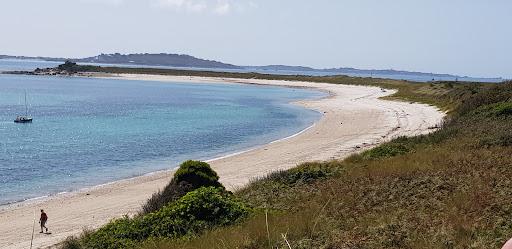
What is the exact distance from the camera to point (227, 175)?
27.2 m

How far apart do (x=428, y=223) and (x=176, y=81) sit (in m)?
158

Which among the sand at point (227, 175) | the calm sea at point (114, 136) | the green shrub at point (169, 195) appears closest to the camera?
the green shrub at point (169, 195)

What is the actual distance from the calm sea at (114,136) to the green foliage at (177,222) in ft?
51.5

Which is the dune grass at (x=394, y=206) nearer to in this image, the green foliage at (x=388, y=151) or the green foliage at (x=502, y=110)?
the green foliage at (x=388, y=151)

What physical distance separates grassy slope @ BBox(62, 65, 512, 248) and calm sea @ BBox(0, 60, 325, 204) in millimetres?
17500

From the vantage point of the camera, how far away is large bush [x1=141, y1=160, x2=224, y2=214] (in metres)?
14.3

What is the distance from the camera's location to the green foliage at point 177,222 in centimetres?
1039

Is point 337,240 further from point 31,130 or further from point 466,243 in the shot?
point 31,130

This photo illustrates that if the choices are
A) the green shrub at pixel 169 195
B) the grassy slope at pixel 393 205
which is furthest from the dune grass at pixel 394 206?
the green shrub at pixel 169 195

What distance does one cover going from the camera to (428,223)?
7.77m

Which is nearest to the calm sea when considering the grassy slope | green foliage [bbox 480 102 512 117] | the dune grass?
the grassy slope

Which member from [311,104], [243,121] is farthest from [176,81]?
[243,121]

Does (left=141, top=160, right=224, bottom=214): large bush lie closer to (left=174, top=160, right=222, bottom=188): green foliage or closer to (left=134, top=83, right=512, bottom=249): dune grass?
(left=174, top=160, right=222, bottom=188): green foliage

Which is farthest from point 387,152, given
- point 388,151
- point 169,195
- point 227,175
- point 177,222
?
point 177,222
